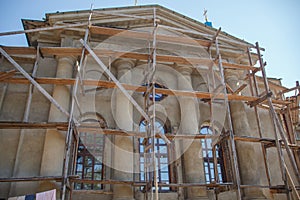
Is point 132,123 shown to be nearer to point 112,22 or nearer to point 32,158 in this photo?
point 32,158

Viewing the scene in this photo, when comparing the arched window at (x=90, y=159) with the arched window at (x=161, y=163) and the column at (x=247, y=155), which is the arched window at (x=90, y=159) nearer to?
the arched window at (x=161, y=163)

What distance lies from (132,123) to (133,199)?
9.79ft

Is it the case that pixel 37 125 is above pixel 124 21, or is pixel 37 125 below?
below

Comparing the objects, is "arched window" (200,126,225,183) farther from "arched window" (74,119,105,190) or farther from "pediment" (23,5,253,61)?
"pediment" (23,5,253,61)

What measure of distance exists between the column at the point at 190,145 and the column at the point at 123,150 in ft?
7.76

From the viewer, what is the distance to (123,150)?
1021 cm

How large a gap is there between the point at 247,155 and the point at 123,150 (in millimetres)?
5467

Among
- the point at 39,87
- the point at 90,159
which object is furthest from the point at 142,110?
the point at 90,159

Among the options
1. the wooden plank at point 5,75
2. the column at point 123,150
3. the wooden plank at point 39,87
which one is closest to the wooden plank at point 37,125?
the wooden plank at point 39,87

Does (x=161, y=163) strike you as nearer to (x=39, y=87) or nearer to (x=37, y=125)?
(x=37, y=125)

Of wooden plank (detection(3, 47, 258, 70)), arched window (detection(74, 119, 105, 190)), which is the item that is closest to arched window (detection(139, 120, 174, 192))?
arched window (detection(74, 119, 105, 190))

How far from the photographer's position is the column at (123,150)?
379 inches

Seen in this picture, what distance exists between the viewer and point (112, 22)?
41.7 feet

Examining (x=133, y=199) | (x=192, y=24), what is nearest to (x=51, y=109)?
(x=133, y=199)
